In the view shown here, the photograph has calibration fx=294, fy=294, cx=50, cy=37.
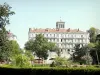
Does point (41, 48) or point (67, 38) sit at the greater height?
point (67, 38)

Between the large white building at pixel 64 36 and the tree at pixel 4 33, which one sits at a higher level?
the large white building at pixel 64 36

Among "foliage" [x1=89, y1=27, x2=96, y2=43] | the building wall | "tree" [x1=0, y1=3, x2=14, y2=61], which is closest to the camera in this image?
"tree" [x1=0, y1=3, x2=14, y2=61]

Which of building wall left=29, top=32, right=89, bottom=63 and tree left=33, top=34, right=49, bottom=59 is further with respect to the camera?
building wall left=29, top=32, right=89, bottom=63

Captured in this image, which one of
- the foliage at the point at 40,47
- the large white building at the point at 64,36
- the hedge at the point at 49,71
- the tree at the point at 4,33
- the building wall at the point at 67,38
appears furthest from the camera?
the large white building at the point at 64,36

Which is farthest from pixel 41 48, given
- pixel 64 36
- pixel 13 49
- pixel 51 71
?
pixel 51 71

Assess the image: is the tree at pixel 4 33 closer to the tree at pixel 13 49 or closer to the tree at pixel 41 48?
the tree at pixel 13 49

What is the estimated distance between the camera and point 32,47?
103938mm

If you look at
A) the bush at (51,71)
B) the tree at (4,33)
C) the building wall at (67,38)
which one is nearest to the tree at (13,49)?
the tree at (4,33)

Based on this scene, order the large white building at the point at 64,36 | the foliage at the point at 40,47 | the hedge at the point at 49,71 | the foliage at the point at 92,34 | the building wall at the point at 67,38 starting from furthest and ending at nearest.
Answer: the large white building at the point at 64,36, the building wall at the point at 67,38, the foliage at the point at 92,34, the foliage at the point at 40,47, the hedge at the point at 49,71

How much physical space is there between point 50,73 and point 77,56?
64594 mm

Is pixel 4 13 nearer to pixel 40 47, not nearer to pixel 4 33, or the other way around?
pixel 4 33

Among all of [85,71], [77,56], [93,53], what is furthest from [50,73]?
[77,56]

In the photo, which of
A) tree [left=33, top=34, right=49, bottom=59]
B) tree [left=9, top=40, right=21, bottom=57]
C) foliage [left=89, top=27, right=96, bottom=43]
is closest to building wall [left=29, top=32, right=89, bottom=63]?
foliage [left=89, top=27, right=96, bottom=43]

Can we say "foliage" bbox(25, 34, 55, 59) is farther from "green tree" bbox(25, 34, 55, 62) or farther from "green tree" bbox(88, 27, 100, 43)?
"green tree" bbox(88, 27, 100, 43)
